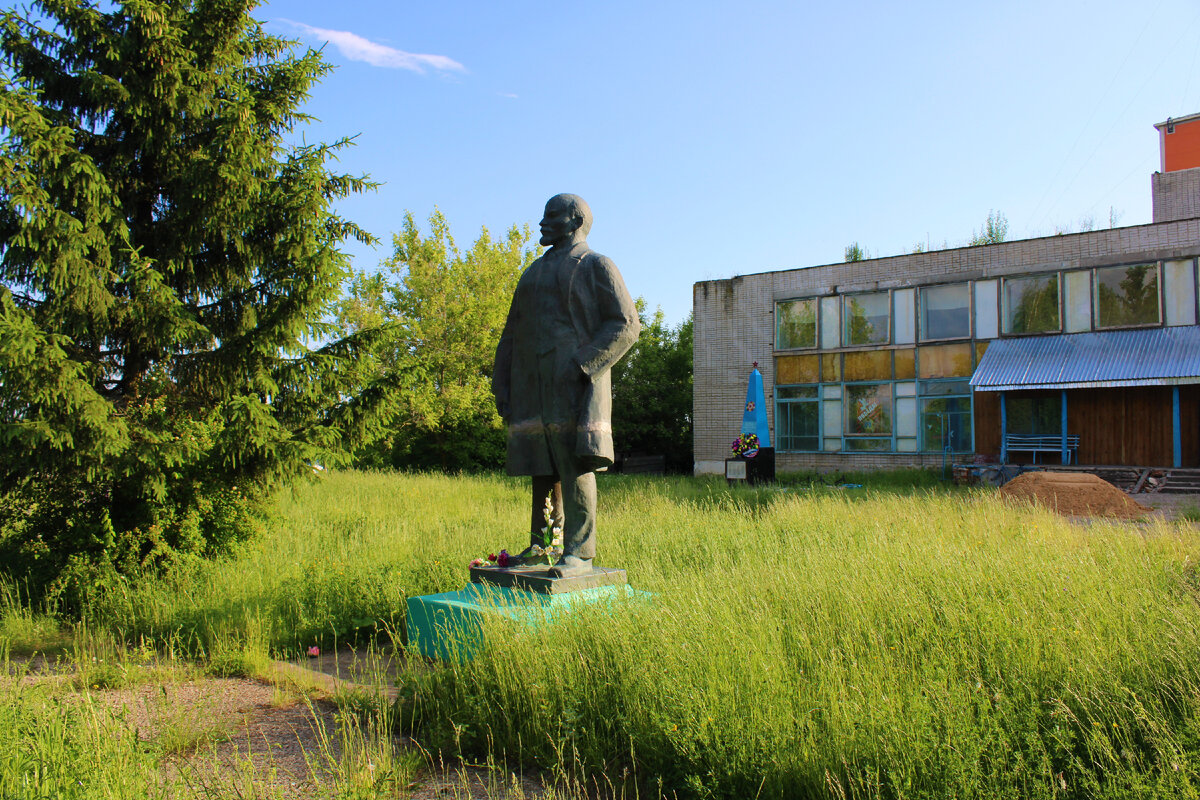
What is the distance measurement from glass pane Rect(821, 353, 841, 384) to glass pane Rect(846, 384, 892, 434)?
565 mm

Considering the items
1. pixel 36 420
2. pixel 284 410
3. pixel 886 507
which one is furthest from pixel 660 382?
pixel 36 420

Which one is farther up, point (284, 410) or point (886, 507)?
point (284, 410)

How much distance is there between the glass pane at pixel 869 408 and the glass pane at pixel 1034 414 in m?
3.49

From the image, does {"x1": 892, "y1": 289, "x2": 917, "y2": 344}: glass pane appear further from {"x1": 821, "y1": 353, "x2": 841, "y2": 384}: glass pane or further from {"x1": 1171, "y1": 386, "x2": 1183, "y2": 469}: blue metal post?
{"x1": 1171, "y1": 386, "x2": 1183, "y2": 469}: blue metal post

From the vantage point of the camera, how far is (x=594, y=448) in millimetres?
5191

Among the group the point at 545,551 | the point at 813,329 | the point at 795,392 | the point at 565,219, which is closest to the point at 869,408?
the point at 795,392

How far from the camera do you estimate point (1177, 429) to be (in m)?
20.2

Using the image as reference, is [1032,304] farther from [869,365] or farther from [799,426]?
[799,426]

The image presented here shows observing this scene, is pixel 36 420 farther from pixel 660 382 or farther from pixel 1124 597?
pixel 660 382

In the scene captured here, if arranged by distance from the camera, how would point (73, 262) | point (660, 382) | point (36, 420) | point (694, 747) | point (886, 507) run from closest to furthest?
point (694, 747)
point (36, 420)
point (73, 262)
point (886, 507)
point (660, 382)

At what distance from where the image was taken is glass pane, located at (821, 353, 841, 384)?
26.4m

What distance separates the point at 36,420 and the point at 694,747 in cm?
620

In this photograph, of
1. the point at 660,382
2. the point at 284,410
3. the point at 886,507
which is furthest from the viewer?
the point at 660,382

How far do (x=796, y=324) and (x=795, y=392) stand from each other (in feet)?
Answer: 7.64
